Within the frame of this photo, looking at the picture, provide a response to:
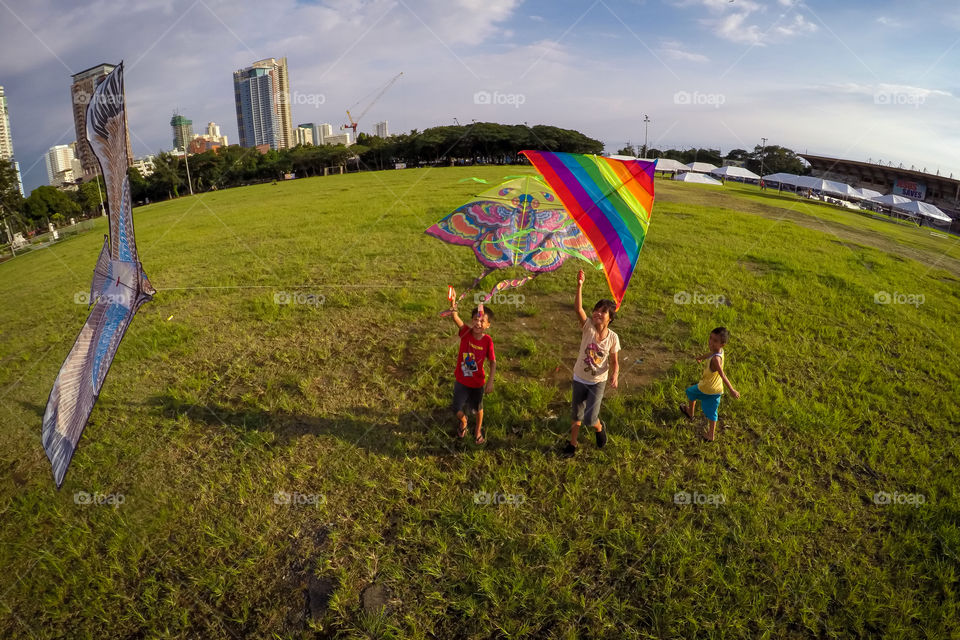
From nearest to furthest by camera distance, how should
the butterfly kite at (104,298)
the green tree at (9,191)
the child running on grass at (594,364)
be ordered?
the butterfly kite at (104,298) < the child running on grass at (594,364) < the green tree at (9,191)

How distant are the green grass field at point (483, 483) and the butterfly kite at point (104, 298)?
2.19m

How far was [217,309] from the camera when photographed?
32.5 ft

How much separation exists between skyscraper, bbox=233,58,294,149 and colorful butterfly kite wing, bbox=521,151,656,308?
134260mm

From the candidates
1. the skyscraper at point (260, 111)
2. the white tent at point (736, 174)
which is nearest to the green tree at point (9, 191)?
the white tent at point (736, 174)

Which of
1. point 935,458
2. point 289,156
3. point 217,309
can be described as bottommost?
point 935,458

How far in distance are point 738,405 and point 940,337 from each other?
6197 millimetres

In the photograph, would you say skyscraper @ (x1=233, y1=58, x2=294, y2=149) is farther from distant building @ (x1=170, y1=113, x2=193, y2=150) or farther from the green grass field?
the green grass field

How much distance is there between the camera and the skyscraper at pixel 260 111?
12494 cm

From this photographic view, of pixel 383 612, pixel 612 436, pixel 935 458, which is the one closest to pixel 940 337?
pixel 935 458

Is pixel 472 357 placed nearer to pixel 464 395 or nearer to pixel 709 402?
pixel 464 395

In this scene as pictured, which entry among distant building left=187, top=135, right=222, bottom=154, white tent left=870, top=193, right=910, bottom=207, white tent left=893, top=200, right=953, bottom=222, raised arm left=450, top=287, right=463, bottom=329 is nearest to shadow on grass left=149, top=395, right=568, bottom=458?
raised arm left=450, top=287, right=463, bottom=329

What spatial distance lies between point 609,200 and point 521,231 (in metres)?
1.86

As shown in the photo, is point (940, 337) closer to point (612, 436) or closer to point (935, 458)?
point (935, 458)

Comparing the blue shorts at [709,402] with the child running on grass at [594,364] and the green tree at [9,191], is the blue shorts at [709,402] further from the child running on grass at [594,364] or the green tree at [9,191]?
the green tree at [9,191]
